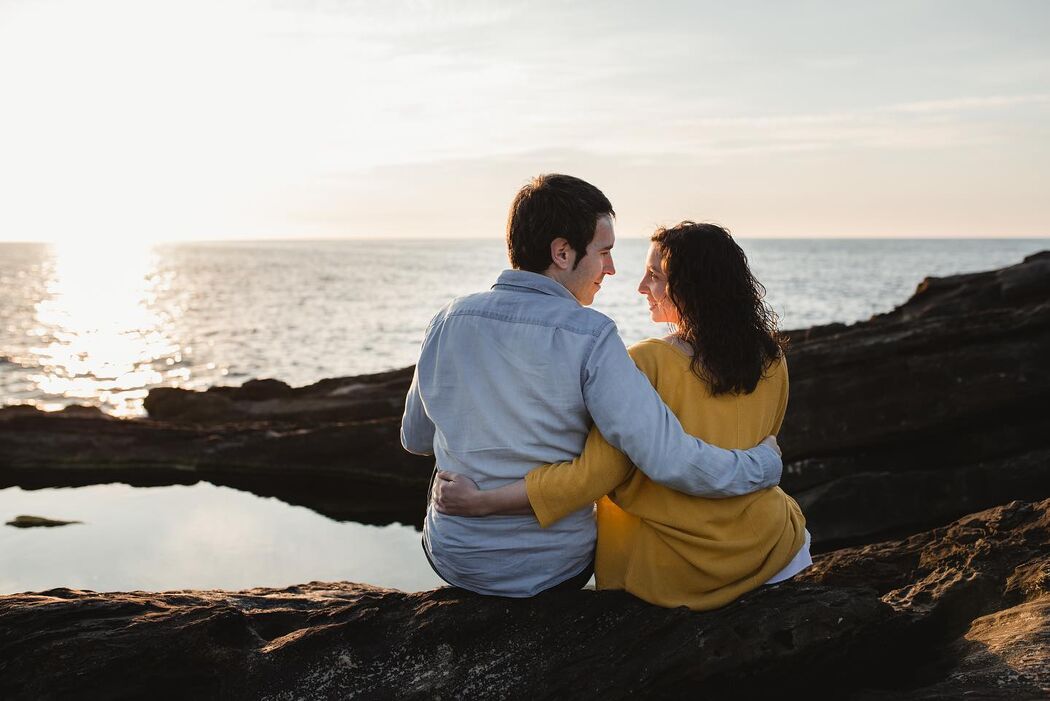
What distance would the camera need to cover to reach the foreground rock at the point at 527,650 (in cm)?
347

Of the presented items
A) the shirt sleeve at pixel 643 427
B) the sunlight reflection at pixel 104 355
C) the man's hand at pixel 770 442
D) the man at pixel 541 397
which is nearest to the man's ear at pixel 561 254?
the man at pixel 541 397

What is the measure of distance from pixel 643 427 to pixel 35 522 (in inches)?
393

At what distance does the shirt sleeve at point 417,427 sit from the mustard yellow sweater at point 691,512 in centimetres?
73

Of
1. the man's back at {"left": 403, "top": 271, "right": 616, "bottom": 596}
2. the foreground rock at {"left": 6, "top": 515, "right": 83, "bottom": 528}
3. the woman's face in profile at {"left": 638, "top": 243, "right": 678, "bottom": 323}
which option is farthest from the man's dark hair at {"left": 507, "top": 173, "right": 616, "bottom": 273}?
the foreground rock at {"left": 6, "top": 515, "right": 83, "bottom": 528}

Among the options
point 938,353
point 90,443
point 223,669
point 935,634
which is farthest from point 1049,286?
point 90,443

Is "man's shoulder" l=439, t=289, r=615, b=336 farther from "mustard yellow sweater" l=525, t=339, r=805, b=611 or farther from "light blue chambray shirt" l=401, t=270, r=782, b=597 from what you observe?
"mustard yellow sweater" l=525, t=339, r=805, b=611

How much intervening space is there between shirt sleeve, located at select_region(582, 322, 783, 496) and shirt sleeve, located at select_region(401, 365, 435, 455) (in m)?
0.94

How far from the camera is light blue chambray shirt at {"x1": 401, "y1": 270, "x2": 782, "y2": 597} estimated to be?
331cm

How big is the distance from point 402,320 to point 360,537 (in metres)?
37.5

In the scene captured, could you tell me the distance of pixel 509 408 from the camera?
11.4 ft

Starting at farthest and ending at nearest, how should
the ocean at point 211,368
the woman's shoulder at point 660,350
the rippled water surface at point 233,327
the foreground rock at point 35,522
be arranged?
the rippled water surface at point 233,327, the foreground rock at point 35,522, the ocean at point 211,368, the woman's shoulder at point 660,350

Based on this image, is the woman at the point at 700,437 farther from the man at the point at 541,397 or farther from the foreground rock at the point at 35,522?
the foreground rock at the point at 35,522

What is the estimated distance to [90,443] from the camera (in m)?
13.5

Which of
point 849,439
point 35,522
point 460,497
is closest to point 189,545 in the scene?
point 35,522
